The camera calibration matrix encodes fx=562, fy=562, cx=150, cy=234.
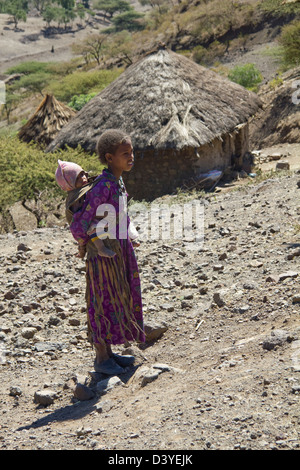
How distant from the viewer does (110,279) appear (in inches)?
136

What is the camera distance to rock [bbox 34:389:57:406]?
3.50 meters

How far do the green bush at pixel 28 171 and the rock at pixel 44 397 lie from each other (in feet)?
23.3

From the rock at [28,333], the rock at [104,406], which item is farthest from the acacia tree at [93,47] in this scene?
the rock at [104,406]

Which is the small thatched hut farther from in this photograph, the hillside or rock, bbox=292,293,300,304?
rock, bbox=292,293,300,304

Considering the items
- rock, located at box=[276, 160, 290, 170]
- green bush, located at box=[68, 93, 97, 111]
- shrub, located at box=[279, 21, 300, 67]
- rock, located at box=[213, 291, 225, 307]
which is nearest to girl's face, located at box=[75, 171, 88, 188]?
rock, located at box=[213, 291, 225, 307]

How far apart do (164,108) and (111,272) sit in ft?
29.4

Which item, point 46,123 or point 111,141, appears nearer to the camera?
point 111,141

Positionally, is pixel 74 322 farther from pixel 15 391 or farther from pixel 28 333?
pixel 15 391

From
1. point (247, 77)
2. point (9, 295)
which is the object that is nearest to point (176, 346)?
point (9, 295)

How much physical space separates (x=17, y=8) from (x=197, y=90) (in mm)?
64479

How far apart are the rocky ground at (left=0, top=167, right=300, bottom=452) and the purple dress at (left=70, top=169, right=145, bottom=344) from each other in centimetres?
30

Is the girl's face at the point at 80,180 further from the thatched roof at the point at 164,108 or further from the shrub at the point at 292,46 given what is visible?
the shrub at the point at 292,46

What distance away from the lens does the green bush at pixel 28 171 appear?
10.5m

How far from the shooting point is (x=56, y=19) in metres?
66.4
